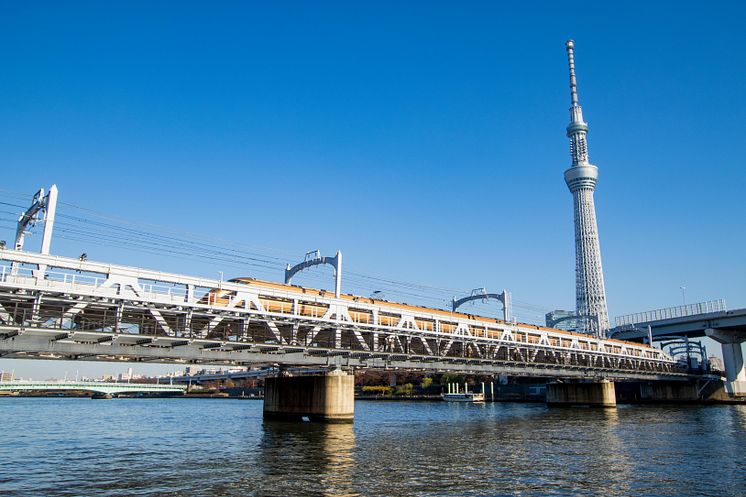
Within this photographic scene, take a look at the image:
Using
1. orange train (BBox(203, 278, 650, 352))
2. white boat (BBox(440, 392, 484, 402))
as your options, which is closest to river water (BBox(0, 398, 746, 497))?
orange train (BBox(203, 278, 650, 352))

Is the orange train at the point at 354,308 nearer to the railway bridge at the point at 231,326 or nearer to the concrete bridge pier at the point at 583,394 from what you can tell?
the railway bridge at the point at 231,326

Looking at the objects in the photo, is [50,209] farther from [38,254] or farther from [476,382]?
[476,382]

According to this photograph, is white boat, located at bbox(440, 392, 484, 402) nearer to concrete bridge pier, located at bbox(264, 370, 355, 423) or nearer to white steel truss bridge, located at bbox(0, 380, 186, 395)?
concrete bridge pier, located at bbox(264, 370, 355, 423)

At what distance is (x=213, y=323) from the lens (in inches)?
1817

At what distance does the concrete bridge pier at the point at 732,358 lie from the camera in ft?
419

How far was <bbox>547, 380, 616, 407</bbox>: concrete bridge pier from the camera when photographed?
338ft

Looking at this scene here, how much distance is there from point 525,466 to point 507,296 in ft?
191

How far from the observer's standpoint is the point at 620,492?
24828 mm

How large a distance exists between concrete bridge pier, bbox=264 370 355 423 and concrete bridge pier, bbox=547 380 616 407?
2562 inches

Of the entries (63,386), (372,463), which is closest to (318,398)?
(372,463)

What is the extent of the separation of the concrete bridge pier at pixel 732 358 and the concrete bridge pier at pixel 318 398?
113m

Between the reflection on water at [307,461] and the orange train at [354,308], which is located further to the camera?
the orange train at [354,308]

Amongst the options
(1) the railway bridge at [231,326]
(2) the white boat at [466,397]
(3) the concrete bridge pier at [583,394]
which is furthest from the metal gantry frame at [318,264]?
(2) the white boat at [466,397]

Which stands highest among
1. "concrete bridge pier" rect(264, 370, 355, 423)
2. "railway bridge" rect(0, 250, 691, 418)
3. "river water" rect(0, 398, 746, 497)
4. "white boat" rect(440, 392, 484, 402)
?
"railway bridge" rect(0, 250, 691, 418)
